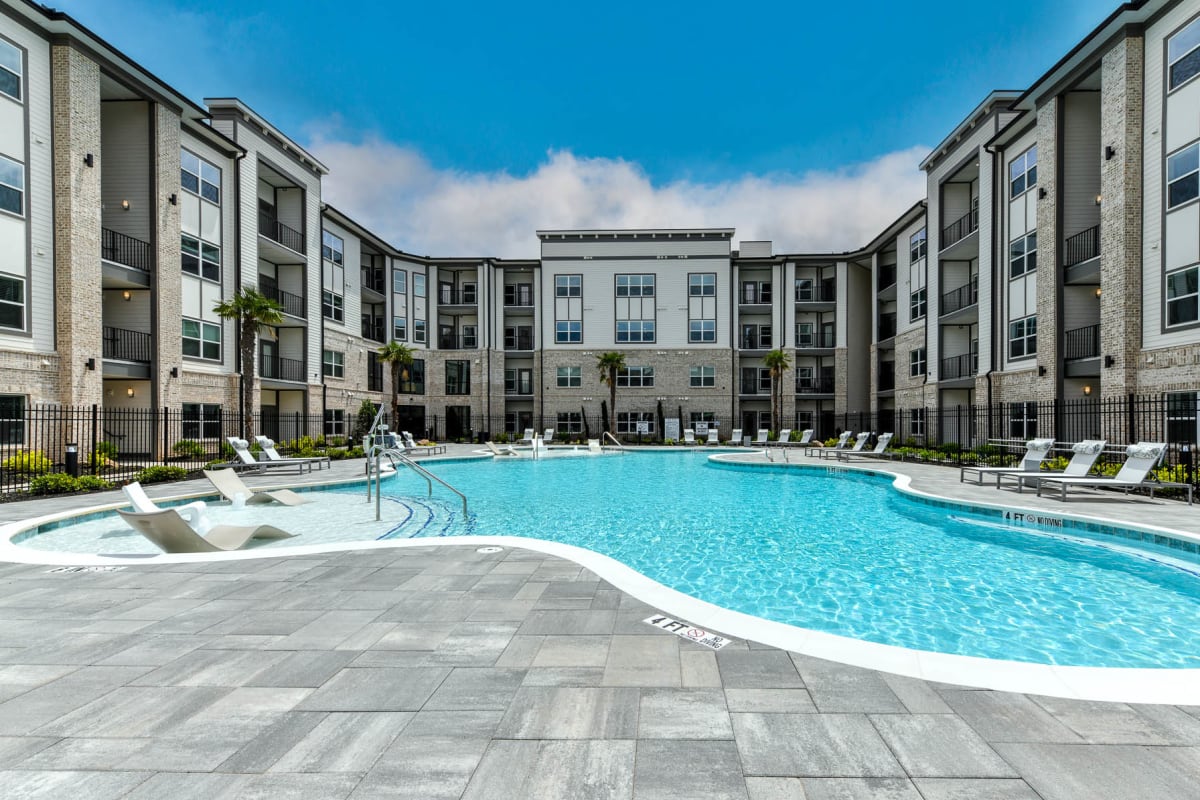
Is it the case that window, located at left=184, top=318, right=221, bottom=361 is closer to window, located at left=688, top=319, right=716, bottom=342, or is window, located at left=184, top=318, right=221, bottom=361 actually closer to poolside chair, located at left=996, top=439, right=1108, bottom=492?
window, located at left=688, top=319, right=716, bottom=342

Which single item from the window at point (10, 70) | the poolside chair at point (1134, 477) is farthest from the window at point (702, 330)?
the window at point (10, 70)

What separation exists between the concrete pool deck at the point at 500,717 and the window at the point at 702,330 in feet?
107

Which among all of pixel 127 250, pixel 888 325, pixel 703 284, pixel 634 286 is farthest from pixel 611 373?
pixel 127 250

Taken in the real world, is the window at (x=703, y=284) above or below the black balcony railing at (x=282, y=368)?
above

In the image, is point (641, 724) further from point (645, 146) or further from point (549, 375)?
point (549, 375)

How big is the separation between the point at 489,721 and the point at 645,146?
30.9 meters

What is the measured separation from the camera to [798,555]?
777 cm

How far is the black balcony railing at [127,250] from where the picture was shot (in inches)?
731

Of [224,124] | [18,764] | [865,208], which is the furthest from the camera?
[865,208]

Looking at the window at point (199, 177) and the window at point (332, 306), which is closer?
the window at point (199, 177)

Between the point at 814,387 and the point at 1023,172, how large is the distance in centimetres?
1718

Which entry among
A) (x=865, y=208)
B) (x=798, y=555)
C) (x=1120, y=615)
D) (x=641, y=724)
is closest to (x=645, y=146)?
(x=865, y=208)

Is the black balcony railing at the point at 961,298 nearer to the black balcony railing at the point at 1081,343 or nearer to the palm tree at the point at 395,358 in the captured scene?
the black balcony railing at the point at 1081,343

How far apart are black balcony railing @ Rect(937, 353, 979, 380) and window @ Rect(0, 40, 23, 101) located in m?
32.5
